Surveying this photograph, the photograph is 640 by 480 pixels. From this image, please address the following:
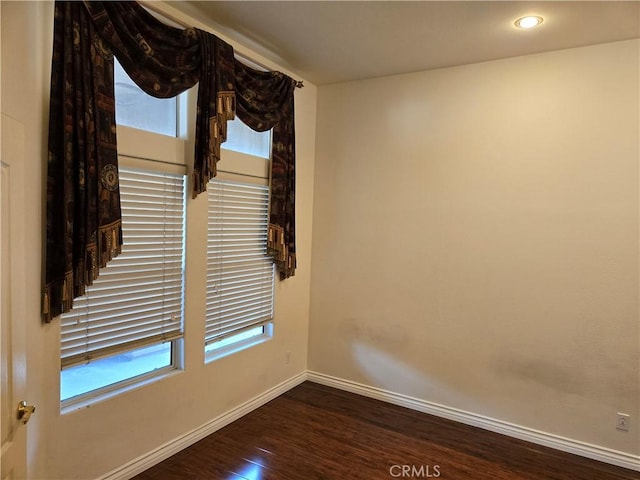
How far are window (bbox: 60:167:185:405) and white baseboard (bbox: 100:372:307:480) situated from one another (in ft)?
1.54

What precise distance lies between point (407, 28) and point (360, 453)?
9.09 feet

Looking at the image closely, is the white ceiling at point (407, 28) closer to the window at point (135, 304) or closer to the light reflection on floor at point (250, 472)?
the window at point (135, 304)

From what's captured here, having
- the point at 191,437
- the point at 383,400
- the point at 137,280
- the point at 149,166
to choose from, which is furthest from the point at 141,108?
the point at 383,400

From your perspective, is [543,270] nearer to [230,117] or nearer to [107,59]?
[230,117]

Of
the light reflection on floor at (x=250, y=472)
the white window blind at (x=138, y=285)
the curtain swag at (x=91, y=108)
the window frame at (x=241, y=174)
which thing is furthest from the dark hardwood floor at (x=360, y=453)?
the curtain swag at (x=91, y=108)

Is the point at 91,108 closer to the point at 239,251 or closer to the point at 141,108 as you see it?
the point at 141,108

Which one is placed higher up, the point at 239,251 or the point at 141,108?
the point at 141,108

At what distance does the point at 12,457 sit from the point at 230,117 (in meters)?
2.01

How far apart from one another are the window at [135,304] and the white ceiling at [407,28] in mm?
1096

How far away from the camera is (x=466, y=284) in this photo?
322 centimetres

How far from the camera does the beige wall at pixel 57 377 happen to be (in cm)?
181

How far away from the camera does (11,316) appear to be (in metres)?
1.42

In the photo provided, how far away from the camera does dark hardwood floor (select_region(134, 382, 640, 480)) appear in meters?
2.56

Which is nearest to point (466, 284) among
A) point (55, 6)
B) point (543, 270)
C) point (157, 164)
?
point (543, 270)
